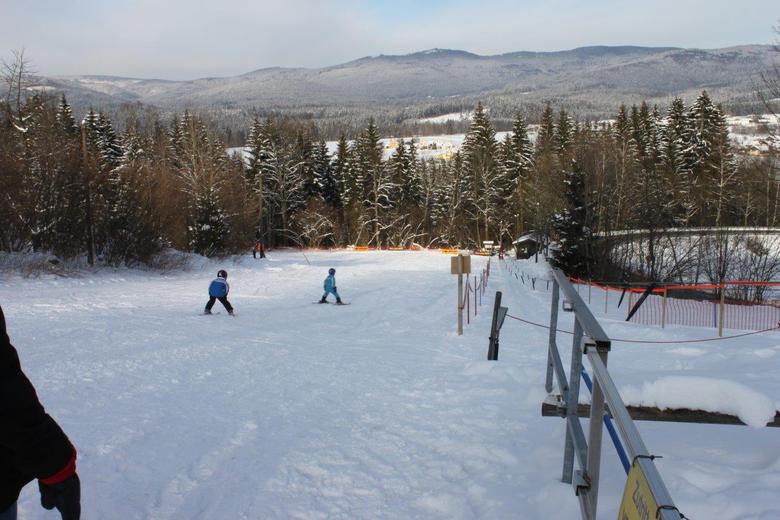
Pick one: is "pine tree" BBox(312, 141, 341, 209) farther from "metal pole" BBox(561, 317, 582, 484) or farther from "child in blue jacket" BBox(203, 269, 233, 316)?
"metal pole" BBox(561, 317, 582, 484)

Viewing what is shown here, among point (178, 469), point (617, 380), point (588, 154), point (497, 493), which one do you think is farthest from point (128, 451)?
point (588, 154)

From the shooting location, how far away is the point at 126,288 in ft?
67.3

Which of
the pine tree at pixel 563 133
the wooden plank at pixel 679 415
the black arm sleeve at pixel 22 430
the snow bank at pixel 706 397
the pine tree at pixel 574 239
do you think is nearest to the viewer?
the black arm sleeve at pixel 22 430

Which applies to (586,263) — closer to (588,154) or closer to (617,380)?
(588,154)

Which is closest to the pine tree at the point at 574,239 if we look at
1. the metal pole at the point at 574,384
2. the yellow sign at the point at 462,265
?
the yellow sign at the point at 462,265

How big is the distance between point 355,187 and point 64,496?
62711 millimetres

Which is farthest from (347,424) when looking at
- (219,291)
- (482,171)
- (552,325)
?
(482,171)

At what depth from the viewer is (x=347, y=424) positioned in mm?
6086

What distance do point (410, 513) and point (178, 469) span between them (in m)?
2.19

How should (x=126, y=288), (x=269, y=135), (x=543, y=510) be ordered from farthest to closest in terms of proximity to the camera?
(x=269, y=135) → (x=126, y=288) → (x=543, y=510)

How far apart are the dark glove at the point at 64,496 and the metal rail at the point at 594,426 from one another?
263 centimetres

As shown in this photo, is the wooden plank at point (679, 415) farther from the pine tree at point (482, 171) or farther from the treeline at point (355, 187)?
the pine tree at point (482, 171)

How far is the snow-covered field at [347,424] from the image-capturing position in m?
4.09

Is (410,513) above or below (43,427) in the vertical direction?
below
